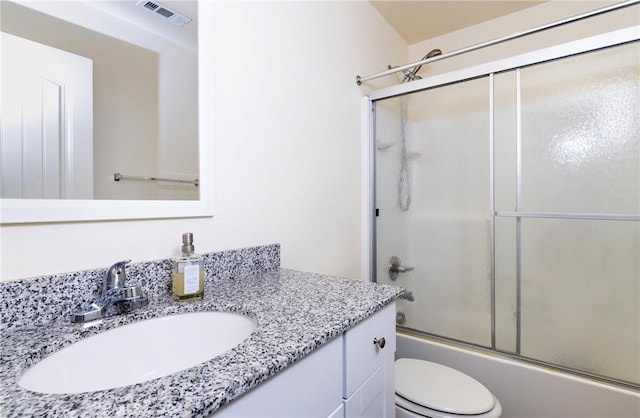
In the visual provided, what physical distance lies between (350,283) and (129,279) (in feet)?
1.86

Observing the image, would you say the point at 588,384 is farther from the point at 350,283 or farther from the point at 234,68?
the point at 234,68

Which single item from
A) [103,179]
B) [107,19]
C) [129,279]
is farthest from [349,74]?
[129,279]

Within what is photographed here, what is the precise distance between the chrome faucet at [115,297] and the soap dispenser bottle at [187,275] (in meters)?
0.08

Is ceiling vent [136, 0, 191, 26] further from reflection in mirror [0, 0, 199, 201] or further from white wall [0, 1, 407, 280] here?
white wall [0, 1, 407, 280]

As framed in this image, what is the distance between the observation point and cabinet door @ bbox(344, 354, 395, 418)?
0.70 metres

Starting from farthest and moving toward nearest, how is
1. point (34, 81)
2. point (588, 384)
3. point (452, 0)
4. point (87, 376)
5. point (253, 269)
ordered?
point (452, 0) → point (588, 384) → point (253, 269) → point (34, 81) → point (87, 376)

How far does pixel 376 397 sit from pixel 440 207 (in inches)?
48.8

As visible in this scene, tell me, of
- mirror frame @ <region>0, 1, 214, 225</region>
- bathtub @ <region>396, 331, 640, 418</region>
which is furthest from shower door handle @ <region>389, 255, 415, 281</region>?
mirror frame @ <region>0, 1, 214, 225</region>

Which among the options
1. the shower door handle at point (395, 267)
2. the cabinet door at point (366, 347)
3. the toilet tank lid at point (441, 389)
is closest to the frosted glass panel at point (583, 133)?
the shower door handle at point (395, 267)

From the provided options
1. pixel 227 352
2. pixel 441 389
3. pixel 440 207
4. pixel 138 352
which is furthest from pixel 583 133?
pixel 138 352

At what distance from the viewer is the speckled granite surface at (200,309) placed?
0.38m

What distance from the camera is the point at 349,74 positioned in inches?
67.8

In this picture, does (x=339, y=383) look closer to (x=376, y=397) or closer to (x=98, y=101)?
(x=376, y=397)

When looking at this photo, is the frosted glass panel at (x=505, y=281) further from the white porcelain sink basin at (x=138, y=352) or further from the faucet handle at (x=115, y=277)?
the faucet handle at (x=115, y=277)
